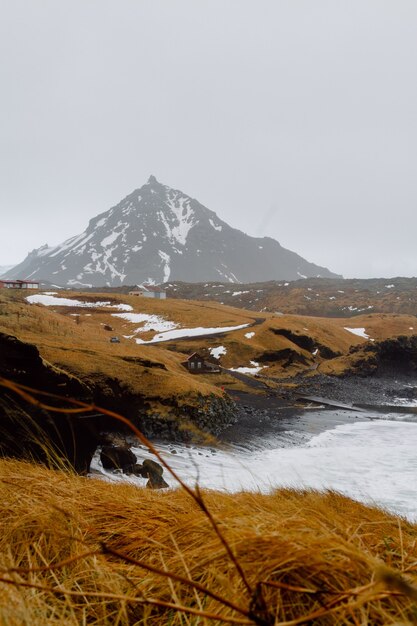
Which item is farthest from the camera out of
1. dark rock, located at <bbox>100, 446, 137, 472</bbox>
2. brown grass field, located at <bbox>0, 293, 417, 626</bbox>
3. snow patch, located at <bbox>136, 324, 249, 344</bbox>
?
snow patch, located at <bbox>136, 324, 249, 344</bbox>

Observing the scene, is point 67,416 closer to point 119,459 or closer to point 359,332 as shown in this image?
point 119,459

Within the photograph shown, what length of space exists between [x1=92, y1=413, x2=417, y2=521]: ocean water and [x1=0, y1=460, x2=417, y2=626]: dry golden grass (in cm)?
890

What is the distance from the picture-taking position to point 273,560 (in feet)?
5.14

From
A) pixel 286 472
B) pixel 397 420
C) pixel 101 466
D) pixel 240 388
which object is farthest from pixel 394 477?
pixel 240 388

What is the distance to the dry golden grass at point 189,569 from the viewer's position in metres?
1.35

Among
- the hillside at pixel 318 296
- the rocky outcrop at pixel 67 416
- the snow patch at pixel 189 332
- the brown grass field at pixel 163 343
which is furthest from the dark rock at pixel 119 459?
the hillside at pixel 318 296

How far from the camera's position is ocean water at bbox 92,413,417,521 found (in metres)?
13.6

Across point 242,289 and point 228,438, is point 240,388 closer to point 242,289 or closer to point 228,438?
point 228,438

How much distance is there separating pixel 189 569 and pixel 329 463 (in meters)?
18.9

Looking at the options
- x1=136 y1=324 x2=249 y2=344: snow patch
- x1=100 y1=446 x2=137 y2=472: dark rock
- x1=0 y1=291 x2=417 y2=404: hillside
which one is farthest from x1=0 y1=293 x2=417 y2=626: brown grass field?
x1=136 y1=324 x2=249 y2=344: snow patch

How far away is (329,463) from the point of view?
742 inches

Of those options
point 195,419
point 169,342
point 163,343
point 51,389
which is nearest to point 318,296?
point 169,342

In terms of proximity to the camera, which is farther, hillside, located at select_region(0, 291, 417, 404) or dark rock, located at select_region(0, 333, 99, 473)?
hillside, located at select_region(0, 291, 417, 404)

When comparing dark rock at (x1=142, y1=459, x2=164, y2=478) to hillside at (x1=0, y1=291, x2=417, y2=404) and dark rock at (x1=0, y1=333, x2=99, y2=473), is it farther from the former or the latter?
hillside at (x1=0, y1=291, x2=417, y2=404)
